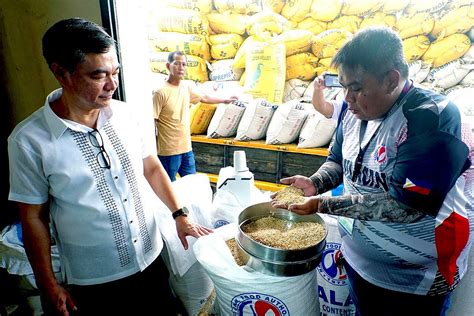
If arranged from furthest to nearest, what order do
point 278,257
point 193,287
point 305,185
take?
point 193,287
point 305,185
point 278,257

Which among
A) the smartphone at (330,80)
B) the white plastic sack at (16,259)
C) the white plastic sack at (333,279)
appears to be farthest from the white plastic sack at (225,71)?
the white plastic sack at (16,259)

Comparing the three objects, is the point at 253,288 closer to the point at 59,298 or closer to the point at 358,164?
the point at 358,164

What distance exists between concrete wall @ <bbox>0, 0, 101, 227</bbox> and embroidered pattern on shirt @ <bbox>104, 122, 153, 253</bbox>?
0.58 metres

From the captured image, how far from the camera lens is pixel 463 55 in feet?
9.55

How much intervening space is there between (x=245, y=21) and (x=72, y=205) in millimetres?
3144

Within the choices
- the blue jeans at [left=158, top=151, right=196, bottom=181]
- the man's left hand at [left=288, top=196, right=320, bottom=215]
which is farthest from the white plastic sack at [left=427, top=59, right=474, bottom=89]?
the man's left hand at [left=288, top=196, right=320, bottom=215]

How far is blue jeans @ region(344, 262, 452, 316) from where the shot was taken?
1.08 meters

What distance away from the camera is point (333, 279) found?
4.91 ft

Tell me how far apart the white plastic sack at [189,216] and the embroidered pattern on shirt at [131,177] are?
0.26 m

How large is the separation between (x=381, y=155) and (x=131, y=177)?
892 mm

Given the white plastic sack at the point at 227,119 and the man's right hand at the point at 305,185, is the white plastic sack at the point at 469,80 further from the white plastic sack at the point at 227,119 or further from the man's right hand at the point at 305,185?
the man's right hand at the point at 305,185

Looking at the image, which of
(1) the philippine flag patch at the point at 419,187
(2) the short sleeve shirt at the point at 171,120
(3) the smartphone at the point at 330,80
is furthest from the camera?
(2) the short sleeve shirt at the point at 171,120

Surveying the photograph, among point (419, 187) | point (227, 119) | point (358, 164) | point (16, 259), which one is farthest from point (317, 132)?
point (16, 259)

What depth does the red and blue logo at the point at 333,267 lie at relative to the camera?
1.48 metres
